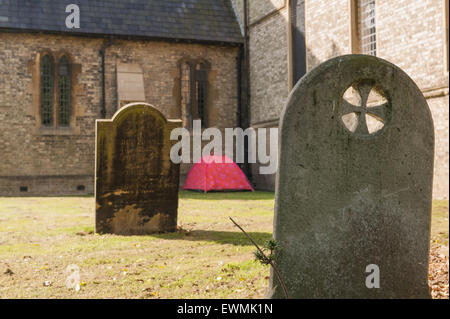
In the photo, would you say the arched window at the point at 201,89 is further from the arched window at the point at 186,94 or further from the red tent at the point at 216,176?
the red tent at the point at 216,176

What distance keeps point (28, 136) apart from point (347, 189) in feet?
51.8

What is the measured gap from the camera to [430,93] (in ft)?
39.2

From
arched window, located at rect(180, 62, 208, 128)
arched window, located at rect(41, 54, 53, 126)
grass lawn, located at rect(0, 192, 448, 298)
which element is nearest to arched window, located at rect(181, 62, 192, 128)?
arched window, located at rect(180, 62, 208, 128)

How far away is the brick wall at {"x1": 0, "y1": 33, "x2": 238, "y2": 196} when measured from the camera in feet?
55.7

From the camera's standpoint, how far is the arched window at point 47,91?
17.7m

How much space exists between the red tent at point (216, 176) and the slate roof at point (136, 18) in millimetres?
4949

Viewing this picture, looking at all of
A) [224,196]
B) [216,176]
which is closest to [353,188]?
[224,196]

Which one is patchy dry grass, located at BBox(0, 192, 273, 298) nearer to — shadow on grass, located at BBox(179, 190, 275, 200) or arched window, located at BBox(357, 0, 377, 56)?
shadow on grass, located at BBox(179, 190, 275, 200)

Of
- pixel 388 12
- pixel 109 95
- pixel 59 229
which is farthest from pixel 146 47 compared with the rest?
pixel 59 229

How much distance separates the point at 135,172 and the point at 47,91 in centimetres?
1194

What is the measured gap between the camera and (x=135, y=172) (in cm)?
729

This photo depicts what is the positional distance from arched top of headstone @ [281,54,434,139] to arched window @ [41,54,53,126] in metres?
15.9

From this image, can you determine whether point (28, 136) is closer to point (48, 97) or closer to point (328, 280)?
point (48, 97)

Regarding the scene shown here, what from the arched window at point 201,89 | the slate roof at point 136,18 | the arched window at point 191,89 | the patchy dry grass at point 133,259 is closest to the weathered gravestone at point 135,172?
the patchy dry grass at point 133,259
